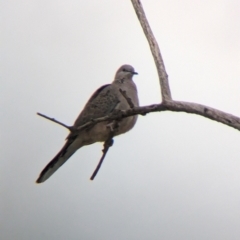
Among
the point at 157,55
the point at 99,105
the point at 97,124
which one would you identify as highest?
the point at 157,55

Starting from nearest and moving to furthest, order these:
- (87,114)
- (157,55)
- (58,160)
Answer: (157,55), (58,160), (87,114)

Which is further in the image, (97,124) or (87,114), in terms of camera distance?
(87,114)

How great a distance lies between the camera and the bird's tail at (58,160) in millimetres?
3297

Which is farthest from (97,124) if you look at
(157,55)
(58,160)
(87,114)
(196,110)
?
(196,110)

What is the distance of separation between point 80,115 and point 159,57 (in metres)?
1.25

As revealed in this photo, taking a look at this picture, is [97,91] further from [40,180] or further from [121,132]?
[40,180]

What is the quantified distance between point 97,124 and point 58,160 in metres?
0.33

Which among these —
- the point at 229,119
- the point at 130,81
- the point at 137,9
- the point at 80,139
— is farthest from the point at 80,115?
the point at 229,119

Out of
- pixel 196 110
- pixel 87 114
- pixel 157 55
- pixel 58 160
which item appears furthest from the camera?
pixel 87 114

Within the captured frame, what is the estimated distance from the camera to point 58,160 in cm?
342

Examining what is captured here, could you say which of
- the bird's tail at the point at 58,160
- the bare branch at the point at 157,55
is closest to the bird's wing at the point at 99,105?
the bird's tail at the point at 58,160

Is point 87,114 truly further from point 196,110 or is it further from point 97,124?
point 196,110

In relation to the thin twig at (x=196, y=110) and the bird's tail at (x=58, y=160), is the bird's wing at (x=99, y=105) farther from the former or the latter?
the thin twig at (x=196, y=110)

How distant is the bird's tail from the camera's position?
330 centimetres
